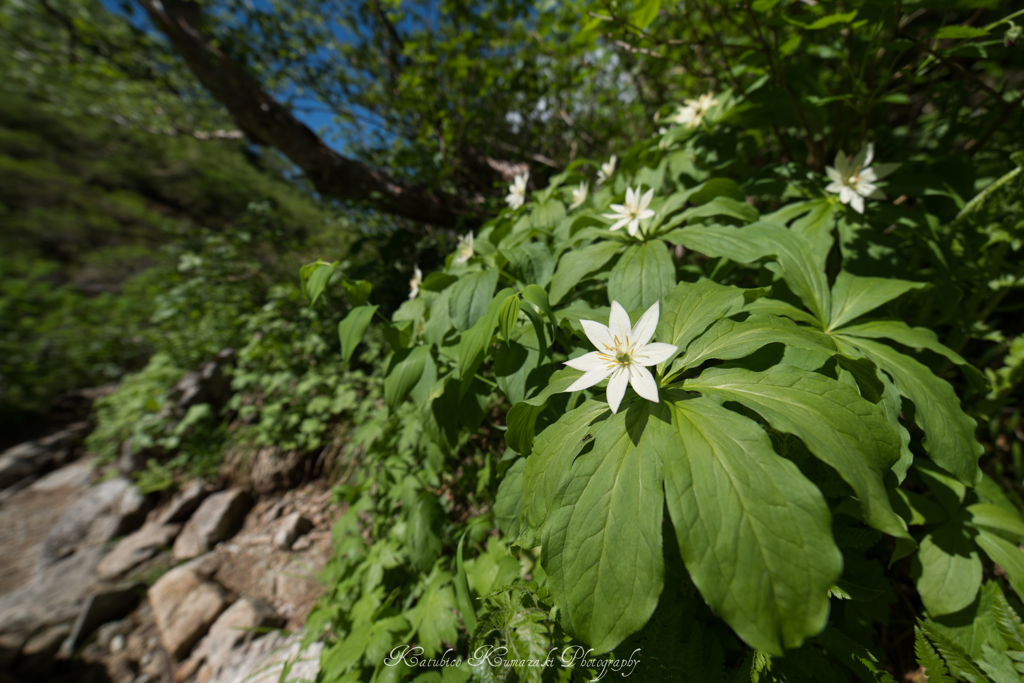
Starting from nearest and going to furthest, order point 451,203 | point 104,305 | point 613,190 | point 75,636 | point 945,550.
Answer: point 945,550 → point 613,190 → point 75,636 → point 451,203 → point 104,305

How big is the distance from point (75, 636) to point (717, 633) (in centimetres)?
523

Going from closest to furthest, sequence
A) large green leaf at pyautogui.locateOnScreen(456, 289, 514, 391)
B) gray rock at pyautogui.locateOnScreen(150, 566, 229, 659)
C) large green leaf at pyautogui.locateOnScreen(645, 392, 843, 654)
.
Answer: large green leaf at pyautogui.locateOnScreen(645, 392, 843, 654) < large green leaf at pyautogui.locateOnScreen(456, 289, 514, 391) < gray rock at pyautogui.locateOnScreen(150, 566, 229, 659)

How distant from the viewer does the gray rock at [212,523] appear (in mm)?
3604

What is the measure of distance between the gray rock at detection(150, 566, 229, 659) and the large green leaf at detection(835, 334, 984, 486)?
4.32 metres

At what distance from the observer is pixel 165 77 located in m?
4.70

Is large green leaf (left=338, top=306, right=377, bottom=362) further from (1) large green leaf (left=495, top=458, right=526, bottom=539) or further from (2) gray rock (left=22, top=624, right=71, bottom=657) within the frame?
(2) gray rock (left=22, top=624, right=71, bottom=657)

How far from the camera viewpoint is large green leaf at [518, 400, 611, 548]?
A: 0.77 m

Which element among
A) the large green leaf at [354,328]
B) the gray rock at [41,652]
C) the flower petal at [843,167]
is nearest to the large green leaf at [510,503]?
the large green leaf at [354,328]

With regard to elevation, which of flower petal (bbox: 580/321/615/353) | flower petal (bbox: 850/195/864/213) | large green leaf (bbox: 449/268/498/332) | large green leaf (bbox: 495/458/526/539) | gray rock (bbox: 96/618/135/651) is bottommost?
gray rock (bbox: 96/618/135/651)

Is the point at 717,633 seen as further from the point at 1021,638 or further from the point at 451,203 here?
the point at 451,203

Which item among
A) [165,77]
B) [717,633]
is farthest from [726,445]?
[165,77]

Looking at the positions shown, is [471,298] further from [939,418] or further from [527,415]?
[939,418]

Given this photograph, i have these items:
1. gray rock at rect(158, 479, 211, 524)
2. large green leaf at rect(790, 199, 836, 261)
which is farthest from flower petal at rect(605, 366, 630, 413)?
gray rock at rect(158, 479, 211, 524)

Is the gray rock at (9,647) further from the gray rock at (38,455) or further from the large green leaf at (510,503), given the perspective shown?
the large green leaf at (510,503)
